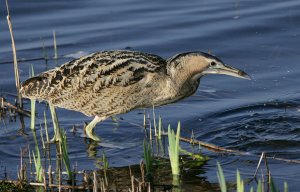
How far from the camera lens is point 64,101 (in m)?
9.73

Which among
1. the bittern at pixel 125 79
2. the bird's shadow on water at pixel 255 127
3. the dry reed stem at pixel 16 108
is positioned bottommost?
the bird's shadow on water at pixel 255 127

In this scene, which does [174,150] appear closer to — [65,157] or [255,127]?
[65,157]

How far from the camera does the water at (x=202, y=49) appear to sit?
932cm

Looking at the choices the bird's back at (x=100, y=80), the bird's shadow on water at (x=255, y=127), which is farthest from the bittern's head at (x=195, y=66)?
the bird's shadow on water at (x=255, y=127)

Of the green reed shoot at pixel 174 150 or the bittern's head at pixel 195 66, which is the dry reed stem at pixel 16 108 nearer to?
the bittern's head at pixel 195 66

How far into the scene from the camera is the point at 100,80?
9531 millimetres

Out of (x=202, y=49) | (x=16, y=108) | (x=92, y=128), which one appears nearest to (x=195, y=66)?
(x=92, y=128)

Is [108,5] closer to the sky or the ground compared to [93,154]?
closer to the sky

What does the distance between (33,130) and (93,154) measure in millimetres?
940

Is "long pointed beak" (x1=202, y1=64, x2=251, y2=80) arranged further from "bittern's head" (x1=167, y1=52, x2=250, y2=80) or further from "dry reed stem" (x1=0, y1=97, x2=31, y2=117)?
"dry reed stem" (x1=0, y1=97, x2=31, y2=117)

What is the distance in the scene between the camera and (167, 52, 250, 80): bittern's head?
945 centimetres

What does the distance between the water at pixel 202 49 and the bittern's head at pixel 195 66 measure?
0.71m

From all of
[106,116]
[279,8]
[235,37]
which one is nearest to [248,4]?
[279,8]

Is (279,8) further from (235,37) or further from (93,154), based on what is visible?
(93,154)
